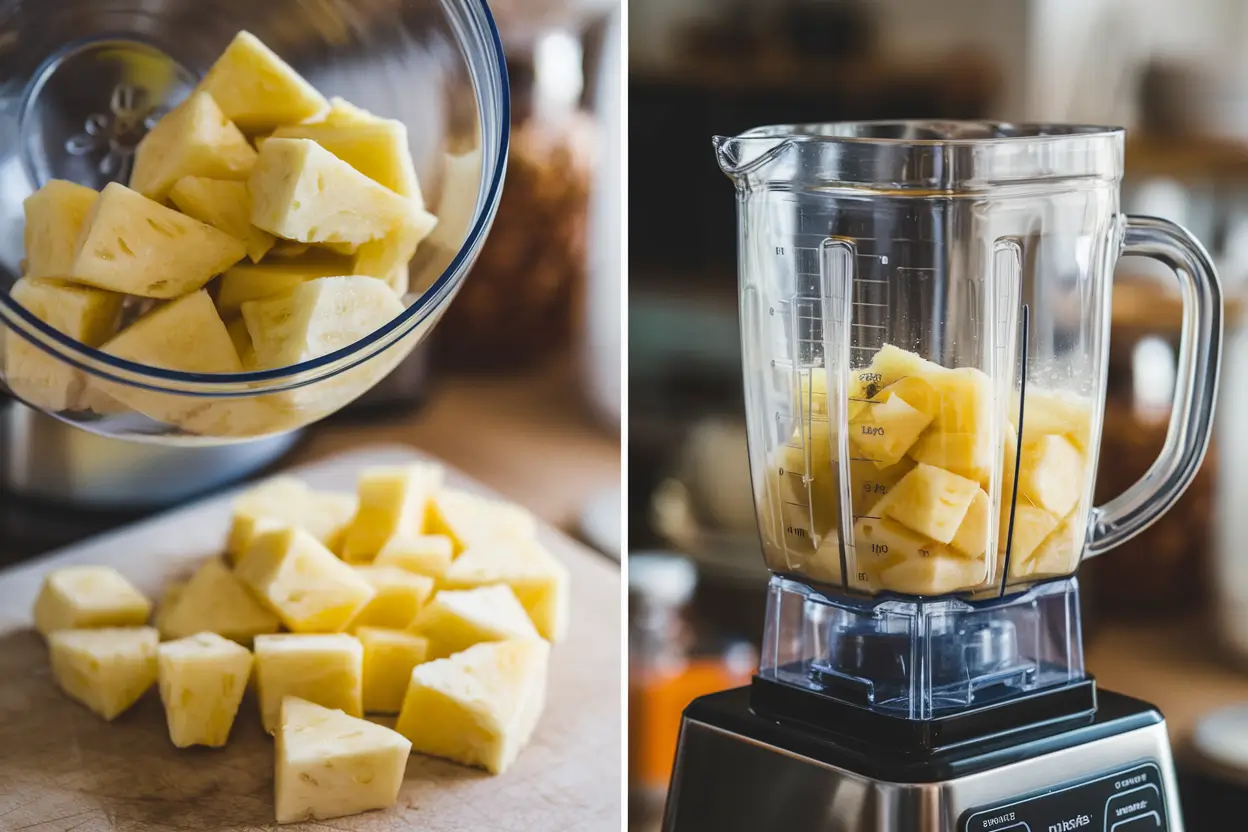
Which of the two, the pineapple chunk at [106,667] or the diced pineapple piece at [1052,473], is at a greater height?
the diced pineapple piece at [1052,473]

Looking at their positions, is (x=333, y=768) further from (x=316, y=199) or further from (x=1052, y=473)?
(x=1052, y=473)

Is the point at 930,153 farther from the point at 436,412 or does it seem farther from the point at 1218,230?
the point at 1218,230

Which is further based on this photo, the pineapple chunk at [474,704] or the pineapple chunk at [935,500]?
the pineapple chunk at [474,704]

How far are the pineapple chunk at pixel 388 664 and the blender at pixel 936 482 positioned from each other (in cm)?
26

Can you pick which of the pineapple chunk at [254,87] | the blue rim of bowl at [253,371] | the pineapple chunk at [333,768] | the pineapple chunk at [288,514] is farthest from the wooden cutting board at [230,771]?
the pineapple chunk at [254,87]

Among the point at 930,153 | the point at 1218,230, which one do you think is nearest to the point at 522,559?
the point at 930,153

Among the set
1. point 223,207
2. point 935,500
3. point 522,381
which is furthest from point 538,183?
point 935,500

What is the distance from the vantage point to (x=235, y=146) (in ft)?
2.32

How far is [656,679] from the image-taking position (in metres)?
1.38

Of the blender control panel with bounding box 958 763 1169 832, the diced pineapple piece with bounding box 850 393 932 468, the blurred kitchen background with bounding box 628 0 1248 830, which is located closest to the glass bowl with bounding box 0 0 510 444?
the diced pineapple piece with bounding box 850 393 932 468

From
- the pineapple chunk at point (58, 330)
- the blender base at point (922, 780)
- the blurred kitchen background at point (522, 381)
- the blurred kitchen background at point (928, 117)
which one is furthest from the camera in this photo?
the blurred kitchen background at point (928, 117)

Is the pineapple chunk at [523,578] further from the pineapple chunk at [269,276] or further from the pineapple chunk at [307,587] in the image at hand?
the pineapple chunk at [269,276]

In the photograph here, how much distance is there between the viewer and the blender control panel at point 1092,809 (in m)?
0.53

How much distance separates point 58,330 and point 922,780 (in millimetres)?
463
